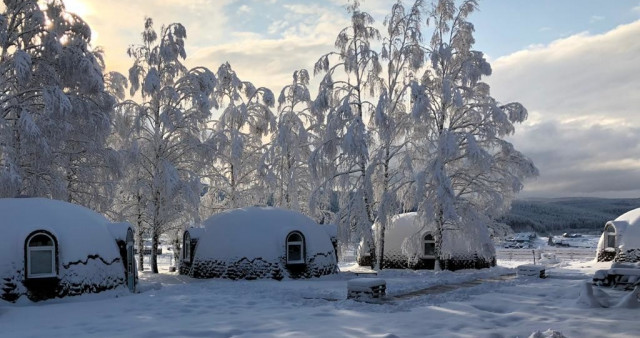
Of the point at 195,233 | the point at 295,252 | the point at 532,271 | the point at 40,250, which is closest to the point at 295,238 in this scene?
the point at 295,252

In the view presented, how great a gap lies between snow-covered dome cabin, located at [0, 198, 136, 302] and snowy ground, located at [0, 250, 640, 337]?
41 cm

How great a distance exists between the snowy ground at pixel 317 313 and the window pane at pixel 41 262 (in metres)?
0.90

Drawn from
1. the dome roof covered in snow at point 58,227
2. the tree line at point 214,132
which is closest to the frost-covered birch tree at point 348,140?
the tree line at point 214,132

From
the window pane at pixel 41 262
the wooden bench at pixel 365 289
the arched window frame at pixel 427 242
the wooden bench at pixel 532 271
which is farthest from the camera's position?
the arched window frame at pixel 427 242

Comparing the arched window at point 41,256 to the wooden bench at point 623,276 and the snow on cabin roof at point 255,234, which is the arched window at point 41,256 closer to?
the snow on cabin roof at point 255,234

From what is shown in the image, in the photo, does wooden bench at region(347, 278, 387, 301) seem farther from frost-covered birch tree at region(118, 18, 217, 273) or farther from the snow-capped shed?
the snow-capped shed

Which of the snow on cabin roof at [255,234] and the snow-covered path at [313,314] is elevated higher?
the snow on cabin roof at [255,234]

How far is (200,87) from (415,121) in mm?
10527

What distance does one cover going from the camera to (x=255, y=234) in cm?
2034

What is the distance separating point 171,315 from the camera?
1236cm

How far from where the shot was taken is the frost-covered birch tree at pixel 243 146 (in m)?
30.3

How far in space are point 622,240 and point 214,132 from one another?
71.7 ft

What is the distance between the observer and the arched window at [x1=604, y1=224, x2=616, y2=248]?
1107 inches

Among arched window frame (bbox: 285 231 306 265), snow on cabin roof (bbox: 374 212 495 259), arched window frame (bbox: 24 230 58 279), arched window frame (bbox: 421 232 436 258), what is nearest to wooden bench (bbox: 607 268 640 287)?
snow on cabin roof (bbox: 374 212 495 259)
